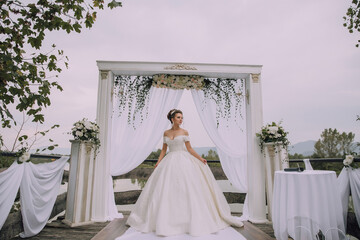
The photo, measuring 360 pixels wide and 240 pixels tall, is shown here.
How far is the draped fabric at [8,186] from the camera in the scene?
2594mm

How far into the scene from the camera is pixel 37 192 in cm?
321

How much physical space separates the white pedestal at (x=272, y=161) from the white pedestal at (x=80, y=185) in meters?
3.27

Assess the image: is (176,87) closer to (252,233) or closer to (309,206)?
(252,233)

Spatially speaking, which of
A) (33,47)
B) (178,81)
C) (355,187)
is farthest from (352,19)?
(33,47)

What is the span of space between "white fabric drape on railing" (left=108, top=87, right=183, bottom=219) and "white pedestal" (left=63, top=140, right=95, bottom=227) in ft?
1.47

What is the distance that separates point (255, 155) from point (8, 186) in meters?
3.92

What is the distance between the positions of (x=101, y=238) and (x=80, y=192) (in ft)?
3.49

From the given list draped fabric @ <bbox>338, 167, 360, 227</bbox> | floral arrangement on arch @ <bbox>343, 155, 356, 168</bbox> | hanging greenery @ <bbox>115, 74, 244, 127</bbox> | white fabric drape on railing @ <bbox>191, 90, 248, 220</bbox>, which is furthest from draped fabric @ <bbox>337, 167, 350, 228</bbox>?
hanging greenery @ <bbox>115, 74, 244, 127</bbox>

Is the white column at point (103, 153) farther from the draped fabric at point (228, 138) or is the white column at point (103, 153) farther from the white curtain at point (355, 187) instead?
the white curtain at point (355, 187)

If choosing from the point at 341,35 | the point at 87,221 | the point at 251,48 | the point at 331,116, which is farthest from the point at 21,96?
the point at 341,35

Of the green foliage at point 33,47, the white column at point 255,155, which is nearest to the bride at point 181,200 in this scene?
the white column at point 255,155

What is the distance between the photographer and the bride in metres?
2.97

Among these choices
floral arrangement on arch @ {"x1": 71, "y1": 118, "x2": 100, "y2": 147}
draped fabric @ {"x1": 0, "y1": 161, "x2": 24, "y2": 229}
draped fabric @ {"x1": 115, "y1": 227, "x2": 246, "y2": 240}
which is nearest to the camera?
draped fabric @ {"x1": 0, "y1": 161, "x2": 24, "y2": 229}

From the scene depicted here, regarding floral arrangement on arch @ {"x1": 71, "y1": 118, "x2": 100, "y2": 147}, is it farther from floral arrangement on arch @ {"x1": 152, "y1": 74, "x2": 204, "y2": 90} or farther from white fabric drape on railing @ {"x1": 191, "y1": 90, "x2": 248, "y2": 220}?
white fabric drape on railing @ {"x1": 191, "y1": 90, "x2": 248, "y2": 220}
